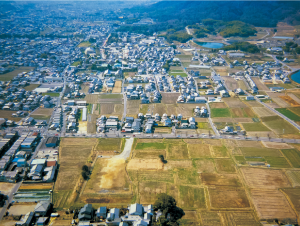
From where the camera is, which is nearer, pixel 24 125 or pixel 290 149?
pixel 290 149

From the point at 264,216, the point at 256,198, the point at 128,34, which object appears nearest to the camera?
the point at 264,216

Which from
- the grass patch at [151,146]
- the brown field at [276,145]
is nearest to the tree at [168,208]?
the grass patch at [151,146]

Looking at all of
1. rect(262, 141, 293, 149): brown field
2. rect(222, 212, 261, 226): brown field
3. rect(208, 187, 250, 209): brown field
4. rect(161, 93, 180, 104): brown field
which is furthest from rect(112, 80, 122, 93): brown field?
rect(222, 212, 261, 226): brown field

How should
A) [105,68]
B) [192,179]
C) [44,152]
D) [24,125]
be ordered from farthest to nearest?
[105,68]
[24,125]
[44,152]
[192,179]

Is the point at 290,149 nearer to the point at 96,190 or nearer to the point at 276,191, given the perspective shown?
the point at 276,191

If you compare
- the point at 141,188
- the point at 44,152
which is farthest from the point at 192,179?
the point at 44,152

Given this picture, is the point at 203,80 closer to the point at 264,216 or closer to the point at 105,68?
the point at 105,68

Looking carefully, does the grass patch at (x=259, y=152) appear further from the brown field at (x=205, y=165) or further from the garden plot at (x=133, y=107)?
the garden plot at (x=133, y=107)
